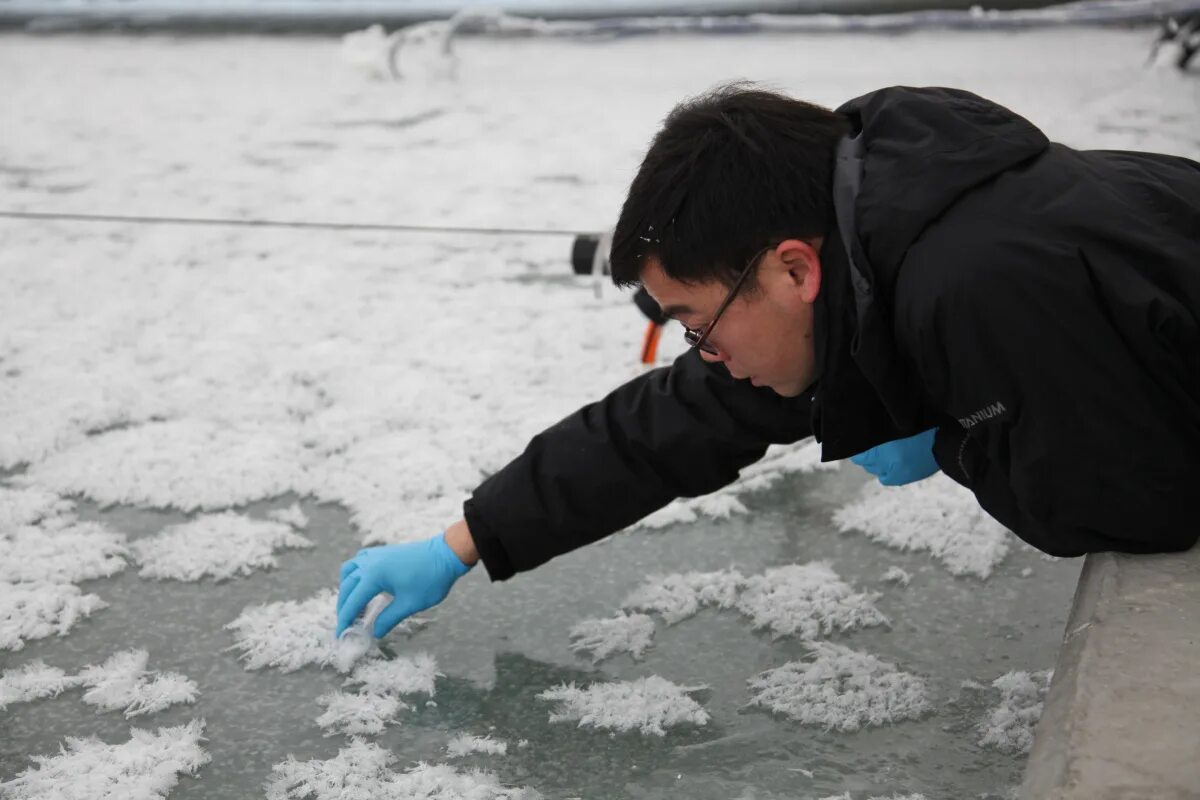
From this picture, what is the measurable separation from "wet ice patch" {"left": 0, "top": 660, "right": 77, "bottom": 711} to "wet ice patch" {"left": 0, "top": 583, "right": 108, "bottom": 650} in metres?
0.06

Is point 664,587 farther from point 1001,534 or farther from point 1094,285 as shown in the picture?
point 1094,285

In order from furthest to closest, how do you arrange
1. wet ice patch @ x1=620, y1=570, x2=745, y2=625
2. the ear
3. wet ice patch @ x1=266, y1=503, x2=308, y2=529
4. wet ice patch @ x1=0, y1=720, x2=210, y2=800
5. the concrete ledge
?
wet ice patch @ x1=266, y1=503, x2=308, y2=529 → wet ice patch @ x1=620, y1=570, x2=745, y2=625 → wet ice patch @ x1=0, y1=720, x2=210, y2=800 → the ear → the concrete ledge

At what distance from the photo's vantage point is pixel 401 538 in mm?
1977

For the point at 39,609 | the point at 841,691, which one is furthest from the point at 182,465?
the point at 841,691

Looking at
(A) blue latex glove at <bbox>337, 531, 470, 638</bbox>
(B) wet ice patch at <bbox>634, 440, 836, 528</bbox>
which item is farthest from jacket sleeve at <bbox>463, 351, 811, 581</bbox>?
(B) wet ice patch at <bbox>634, 440, 836, 528</bbox>

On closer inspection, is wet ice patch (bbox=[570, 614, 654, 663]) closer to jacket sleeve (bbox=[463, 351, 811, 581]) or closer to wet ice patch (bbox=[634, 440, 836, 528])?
jacket sleeve (bbox=[463, 351, 811, 581])

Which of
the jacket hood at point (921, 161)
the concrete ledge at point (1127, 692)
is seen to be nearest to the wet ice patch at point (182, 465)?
the jacket hood at point (921, 161)

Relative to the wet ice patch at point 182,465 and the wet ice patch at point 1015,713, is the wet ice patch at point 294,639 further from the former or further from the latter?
the wet ice patch at point 1015,713

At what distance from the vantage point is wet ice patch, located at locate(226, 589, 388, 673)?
1.70 metres

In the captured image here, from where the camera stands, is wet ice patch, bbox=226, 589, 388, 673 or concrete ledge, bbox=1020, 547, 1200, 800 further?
wet ice patch, bbox=226, 589, 388, 673

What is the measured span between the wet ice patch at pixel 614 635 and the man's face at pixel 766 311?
1.55 ft

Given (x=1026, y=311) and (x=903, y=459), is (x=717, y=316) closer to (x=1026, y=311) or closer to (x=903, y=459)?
(x=1026, y=311)

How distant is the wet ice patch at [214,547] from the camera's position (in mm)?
1908

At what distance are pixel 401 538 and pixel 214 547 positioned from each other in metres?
0.27
